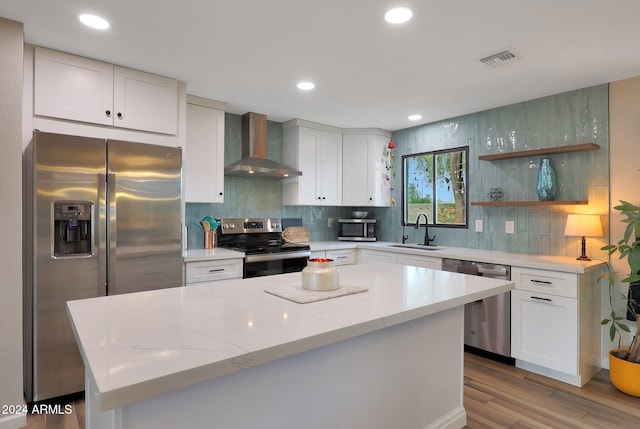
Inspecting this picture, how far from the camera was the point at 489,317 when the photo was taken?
3.13 meters

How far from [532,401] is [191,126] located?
345 cm

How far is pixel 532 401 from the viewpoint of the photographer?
8.07 ft

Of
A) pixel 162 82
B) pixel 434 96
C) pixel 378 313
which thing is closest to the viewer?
pixel 378 313

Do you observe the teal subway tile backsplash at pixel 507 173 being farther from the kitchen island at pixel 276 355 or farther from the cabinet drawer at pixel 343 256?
the kitchen island at pixel 276 355

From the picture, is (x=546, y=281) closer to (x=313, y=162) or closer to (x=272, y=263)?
(x=272, y=263)

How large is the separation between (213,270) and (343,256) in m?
1.64

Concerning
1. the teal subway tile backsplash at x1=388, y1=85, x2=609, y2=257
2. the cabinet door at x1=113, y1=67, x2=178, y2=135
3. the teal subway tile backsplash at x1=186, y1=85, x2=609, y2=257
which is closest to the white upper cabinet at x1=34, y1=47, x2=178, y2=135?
the cabinet door at x1=113, y1=67, x2=178, y2=135

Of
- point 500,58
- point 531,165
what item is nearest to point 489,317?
point 531,165

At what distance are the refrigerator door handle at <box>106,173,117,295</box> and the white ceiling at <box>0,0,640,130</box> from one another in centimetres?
89

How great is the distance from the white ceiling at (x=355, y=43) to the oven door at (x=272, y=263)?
1.49 m

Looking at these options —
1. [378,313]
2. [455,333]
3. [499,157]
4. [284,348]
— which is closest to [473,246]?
[499,157]

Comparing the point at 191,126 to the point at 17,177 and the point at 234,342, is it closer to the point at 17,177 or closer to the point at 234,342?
→ the point at 17,177

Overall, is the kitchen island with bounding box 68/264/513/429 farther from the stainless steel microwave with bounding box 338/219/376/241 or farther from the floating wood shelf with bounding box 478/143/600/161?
the stainless steel microwave with bounding box 338/219/376/241

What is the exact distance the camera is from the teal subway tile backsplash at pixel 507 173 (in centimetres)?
301
